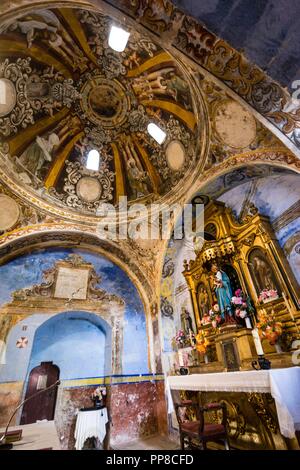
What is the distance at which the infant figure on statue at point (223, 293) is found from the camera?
6.47m

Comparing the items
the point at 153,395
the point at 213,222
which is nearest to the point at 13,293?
the point at 153,395

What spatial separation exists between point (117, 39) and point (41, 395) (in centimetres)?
1295

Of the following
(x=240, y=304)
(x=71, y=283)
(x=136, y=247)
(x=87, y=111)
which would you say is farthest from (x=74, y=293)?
(x=87, y=111)

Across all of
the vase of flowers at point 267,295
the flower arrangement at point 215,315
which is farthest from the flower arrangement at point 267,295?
the flower arrangement at point 215,315

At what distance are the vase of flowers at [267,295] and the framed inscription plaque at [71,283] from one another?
6.68 meters

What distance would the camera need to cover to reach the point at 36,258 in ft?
30.5

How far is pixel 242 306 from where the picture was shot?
621 centimetres

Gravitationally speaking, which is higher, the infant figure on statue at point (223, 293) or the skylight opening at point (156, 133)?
the skylight opening at point (156, 133)

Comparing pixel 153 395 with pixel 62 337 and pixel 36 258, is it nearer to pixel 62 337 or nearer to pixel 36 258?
pixel 62 337

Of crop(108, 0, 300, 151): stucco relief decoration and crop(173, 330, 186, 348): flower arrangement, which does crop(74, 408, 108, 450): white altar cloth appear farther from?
crop(108, 0, 300, 151): stucco relief decoration

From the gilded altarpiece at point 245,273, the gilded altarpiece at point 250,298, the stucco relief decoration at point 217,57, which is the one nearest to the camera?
the stucco relief decoration at point 217,57

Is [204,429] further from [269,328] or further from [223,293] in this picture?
[223,293]

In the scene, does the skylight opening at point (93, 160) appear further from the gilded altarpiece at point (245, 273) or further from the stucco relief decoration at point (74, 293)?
the gilded altarpiece at point (245, 273)
